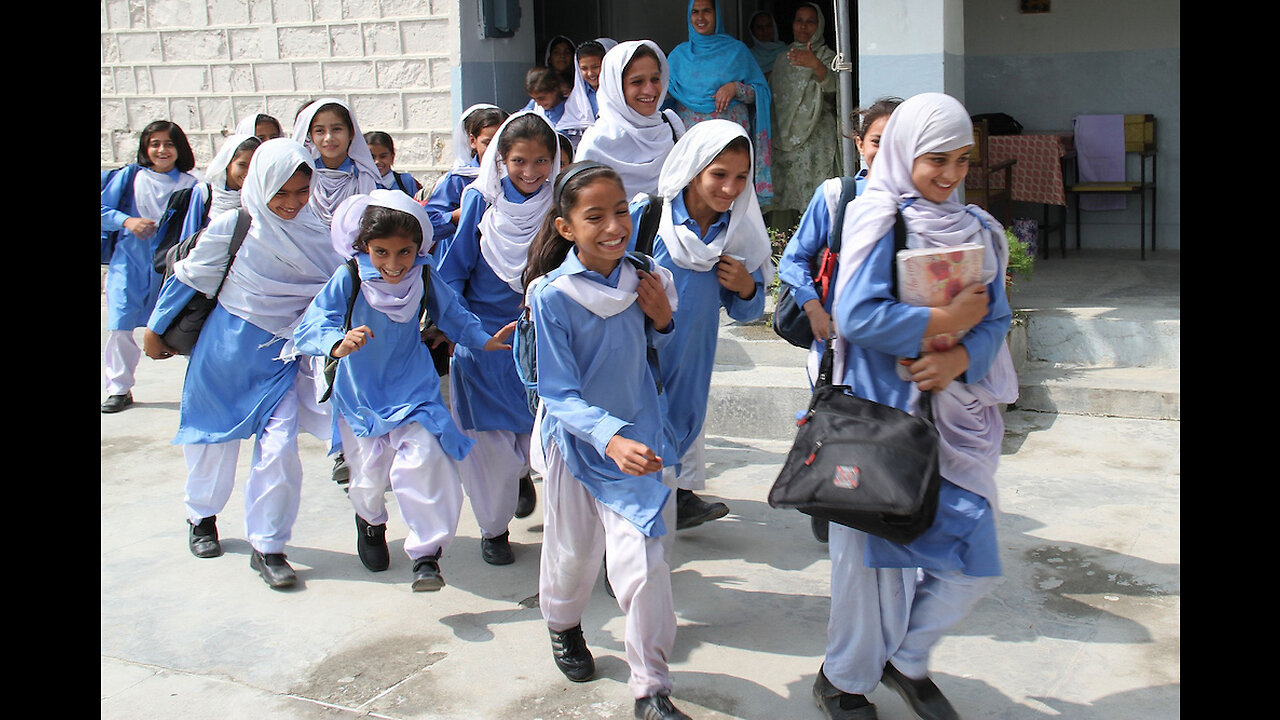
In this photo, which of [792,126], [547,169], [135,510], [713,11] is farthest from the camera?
[792,126]

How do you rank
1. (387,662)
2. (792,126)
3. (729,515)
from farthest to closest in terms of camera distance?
(792,126) < (729,515) < (387,662)

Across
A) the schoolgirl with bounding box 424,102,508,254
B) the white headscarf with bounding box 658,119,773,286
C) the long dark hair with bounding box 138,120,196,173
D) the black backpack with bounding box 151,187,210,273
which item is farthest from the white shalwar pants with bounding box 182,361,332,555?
the long dark hair with bounding box 138,120,196,173

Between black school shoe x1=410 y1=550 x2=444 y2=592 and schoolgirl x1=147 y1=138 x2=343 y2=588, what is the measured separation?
510 millimetres

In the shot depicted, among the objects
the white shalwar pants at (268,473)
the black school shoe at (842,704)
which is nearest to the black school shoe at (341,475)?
the white shalwar pants at (268,473)

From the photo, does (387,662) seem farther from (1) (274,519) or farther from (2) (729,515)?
(2) (729,515)

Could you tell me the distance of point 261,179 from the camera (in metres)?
4.30

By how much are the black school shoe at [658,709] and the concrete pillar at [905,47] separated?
434 centimetres

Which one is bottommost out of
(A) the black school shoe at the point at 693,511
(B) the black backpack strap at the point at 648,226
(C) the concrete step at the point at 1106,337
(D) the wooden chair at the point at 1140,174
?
(A) the black school shoe at the point at 693,511

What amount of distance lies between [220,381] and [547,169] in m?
1.44

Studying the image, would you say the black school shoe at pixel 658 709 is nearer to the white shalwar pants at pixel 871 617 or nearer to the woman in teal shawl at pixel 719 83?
the white shalwar pants at pixel 871 617

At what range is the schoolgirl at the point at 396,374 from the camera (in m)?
4.05

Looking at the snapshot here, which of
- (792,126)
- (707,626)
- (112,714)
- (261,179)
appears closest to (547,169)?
(261,179)

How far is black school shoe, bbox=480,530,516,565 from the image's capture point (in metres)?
4.43

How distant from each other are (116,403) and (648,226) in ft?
14.7
